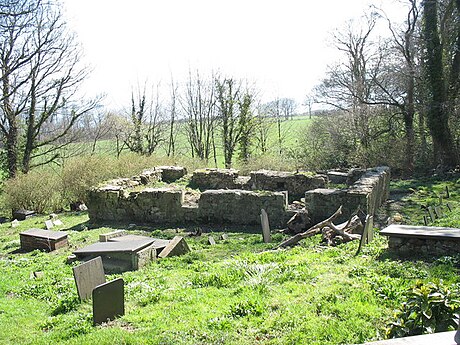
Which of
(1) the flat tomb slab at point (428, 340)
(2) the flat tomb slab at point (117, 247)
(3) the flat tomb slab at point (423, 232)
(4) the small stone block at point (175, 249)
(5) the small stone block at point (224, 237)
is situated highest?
(1) the flat tomb slab at point (428, 340)

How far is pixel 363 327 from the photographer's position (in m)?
4.27

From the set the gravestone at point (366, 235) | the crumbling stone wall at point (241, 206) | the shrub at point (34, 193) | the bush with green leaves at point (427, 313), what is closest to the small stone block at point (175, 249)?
the crumbling stone wall at point (241, 206)

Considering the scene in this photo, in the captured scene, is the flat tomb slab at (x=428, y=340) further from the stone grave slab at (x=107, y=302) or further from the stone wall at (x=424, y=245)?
the stone wall at (x=424, y=245)

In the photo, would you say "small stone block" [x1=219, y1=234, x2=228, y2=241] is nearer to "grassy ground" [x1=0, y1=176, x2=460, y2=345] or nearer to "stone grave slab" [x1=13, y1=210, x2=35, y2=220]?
"grassy ground" [x1=0, y1=176, x2=460, y2=345]

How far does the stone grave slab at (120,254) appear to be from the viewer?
325 inches

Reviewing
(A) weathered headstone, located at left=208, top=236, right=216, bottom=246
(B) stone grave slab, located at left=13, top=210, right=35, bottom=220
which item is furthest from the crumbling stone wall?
(B) stone grave slab, located at left=13, top=210, right=35, bottom=220

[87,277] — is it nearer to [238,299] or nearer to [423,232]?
→ [238,299]

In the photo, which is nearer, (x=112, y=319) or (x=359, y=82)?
(x=112, y=319)

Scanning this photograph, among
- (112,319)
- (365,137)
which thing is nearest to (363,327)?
(112,319)

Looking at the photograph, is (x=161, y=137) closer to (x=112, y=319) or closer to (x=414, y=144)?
(x=414, y=144)

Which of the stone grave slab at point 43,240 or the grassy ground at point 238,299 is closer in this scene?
the grassy ground at point 238,299

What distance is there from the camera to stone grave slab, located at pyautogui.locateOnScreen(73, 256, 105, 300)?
19.9ft

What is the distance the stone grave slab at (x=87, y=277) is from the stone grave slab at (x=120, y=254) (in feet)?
5.87

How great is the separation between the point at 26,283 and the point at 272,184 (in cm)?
1060
